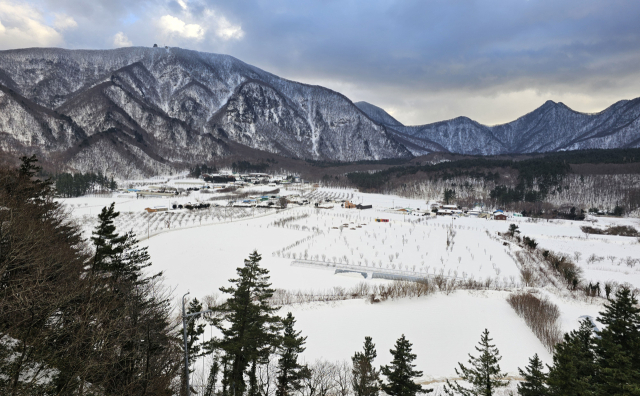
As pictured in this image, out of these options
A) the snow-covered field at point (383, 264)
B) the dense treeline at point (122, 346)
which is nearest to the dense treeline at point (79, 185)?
the snow-covered field at point (383, 264)

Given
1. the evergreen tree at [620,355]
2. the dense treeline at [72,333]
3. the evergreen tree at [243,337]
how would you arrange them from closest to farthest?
1. the dense treeline at [72,333]
2. the evergreen tree at [620,355]
3. the evergreen tree at [243,337]

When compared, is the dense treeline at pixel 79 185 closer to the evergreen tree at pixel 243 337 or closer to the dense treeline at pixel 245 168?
the dense treeline at pixel 245 168

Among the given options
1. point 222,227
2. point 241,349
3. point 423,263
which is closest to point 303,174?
point 222,227

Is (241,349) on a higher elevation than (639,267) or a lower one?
higher

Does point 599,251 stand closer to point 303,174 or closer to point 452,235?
point 452,235

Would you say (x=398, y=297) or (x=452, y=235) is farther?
(x=452, y=235)

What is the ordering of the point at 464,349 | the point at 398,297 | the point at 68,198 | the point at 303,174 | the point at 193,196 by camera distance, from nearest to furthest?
the point at 464,349 → the point at 398,297 → the point at 68,198 → the point at 193,196 → the point at 303,174

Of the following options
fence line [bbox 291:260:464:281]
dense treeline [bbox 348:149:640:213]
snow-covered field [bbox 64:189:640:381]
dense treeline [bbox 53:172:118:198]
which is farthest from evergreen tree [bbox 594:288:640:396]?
dense treeline [bbox 53:172:118:198]
